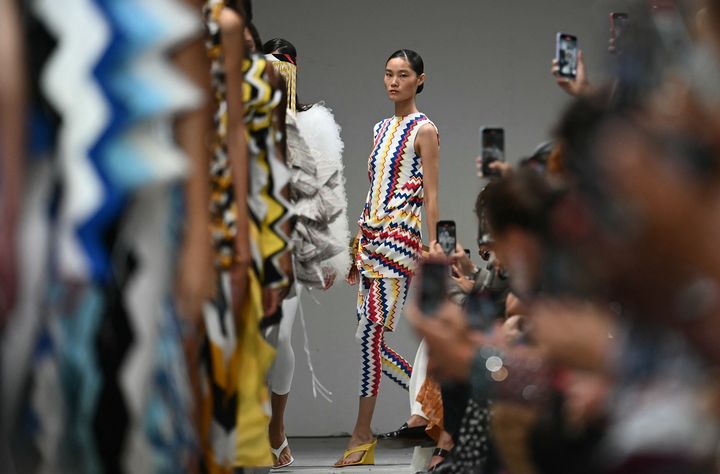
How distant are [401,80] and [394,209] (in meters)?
0.60

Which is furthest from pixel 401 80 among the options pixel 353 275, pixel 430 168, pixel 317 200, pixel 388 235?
pixel 317 200

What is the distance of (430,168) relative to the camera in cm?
514

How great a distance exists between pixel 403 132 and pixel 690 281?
13.7ft

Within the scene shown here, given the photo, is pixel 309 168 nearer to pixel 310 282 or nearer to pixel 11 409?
pixel 310 282

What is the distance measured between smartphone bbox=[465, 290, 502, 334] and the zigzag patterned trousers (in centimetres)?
268

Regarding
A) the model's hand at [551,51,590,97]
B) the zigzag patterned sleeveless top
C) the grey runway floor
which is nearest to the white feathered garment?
the zigzag patterned sleeveless top

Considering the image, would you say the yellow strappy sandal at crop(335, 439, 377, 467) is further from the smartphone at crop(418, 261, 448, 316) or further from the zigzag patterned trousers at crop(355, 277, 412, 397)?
the smartphone at crop(418, 261, 448, 316)

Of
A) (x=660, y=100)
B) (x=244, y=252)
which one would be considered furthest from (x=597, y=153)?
(x=244, y=252)

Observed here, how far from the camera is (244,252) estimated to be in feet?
7.80

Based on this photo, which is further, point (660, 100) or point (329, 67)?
point (329, 67)

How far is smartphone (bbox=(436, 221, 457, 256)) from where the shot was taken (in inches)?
129

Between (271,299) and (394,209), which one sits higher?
(271,299)

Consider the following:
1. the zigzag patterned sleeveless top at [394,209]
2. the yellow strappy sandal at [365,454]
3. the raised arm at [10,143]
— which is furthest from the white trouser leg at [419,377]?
the raised arm at [10,143]

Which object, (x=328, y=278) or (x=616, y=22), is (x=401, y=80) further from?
(x=616, y=22)
